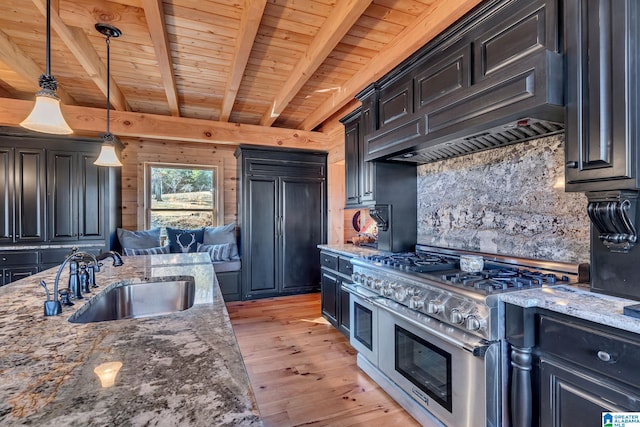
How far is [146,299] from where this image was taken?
1825 millimetres

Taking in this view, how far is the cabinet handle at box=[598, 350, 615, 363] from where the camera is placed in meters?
1.09

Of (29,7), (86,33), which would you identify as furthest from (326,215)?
(29,7)

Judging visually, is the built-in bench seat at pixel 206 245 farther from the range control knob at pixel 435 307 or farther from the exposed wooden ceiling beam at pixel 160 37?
the range control knob at pixel 435 307

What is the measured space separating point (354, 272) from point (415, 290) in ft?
2.70

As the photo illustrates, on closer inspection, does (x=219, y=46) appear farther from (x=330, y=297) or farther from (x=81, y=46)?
(x=330, y=297)

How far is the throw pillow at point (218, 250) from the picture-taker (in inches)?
177

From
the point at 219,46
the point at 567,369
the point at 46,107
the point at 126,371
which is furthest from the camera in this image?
the point at 219,46

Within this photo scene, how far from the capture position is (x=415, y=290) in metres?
1.94

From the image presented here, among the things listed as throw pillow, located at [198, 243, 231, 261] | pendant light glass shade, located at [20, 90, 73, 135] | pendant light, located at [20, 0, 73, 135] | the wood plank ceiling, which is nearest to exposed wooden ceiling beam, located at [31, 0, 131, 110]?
the wood plank ceiling

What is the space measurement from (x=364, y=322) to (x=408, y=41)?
2225 millimetres

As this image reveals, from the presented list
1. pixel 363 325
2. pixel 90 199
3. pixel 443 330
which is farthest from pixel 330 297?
pixel 90 199

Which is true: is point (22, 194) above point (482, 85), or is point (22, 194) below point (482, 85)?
below

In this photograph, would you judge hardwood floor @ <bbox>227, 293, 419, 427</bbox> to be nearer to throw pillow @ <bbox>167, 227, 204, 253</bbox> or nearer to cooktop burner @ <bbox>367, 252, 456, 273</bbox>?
cooktop burner @ <bbox>367, 252, 456, 273</bbox>

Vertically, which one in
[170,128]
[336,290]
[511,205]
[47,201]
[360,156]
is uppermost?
[170,128]
